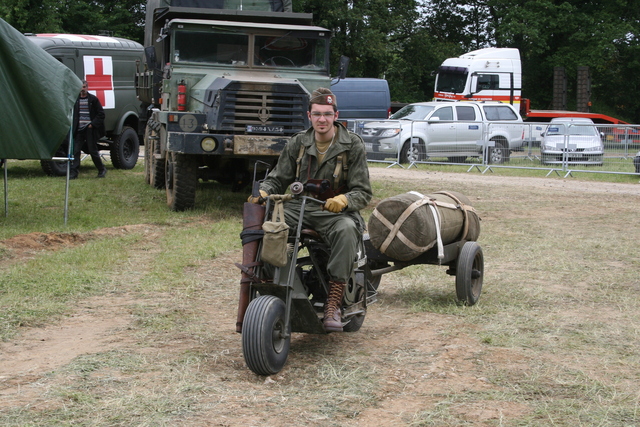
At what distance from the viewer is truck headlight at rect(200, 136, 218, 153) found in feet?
36.0

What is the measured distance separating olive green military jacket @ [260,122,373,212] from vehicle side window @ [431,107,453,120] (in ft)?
56.8

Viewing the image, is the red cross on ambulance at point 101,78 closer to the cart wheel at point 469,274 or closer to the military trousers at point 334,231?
the cart wheel at point 469,274

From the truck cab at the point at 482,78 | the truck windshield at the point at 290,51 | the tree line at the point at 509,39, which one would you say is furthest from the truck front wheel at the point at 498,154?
the tree line at the point at 509,39

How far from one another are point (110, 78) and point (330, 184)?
13.0 metres

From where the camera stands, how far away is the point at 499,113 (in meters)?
24.0

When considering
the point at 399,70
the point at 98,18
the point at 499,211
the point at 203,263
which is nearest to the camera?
the point at 203,263

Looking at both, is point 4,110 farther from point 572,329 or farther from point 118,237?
point 572,329

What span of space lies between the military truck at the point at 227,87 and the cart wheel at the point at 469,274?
447 cm

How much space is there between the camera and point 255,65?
39.2ft

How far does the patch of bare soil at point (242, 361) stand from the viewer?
14.1 ft

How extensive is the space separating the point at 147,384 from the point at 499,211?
30.6ft

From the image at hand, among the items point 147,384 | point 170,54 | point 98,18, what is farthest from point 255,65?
point 98,18

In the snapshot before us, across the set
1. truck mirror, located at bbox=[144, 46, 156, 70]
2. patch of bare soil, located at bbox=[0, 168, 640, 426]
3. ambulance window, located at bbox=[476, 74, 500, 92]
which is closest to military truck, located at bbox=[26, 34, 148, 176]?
truck mirror, located at bbox=[144, 46, 156, 70]

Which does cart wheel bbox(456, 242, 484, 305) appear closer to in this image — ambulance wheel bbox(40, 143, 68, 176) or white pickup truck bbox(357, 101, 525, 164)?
ambulance wheel bbox(40, 143, 68, 176)
